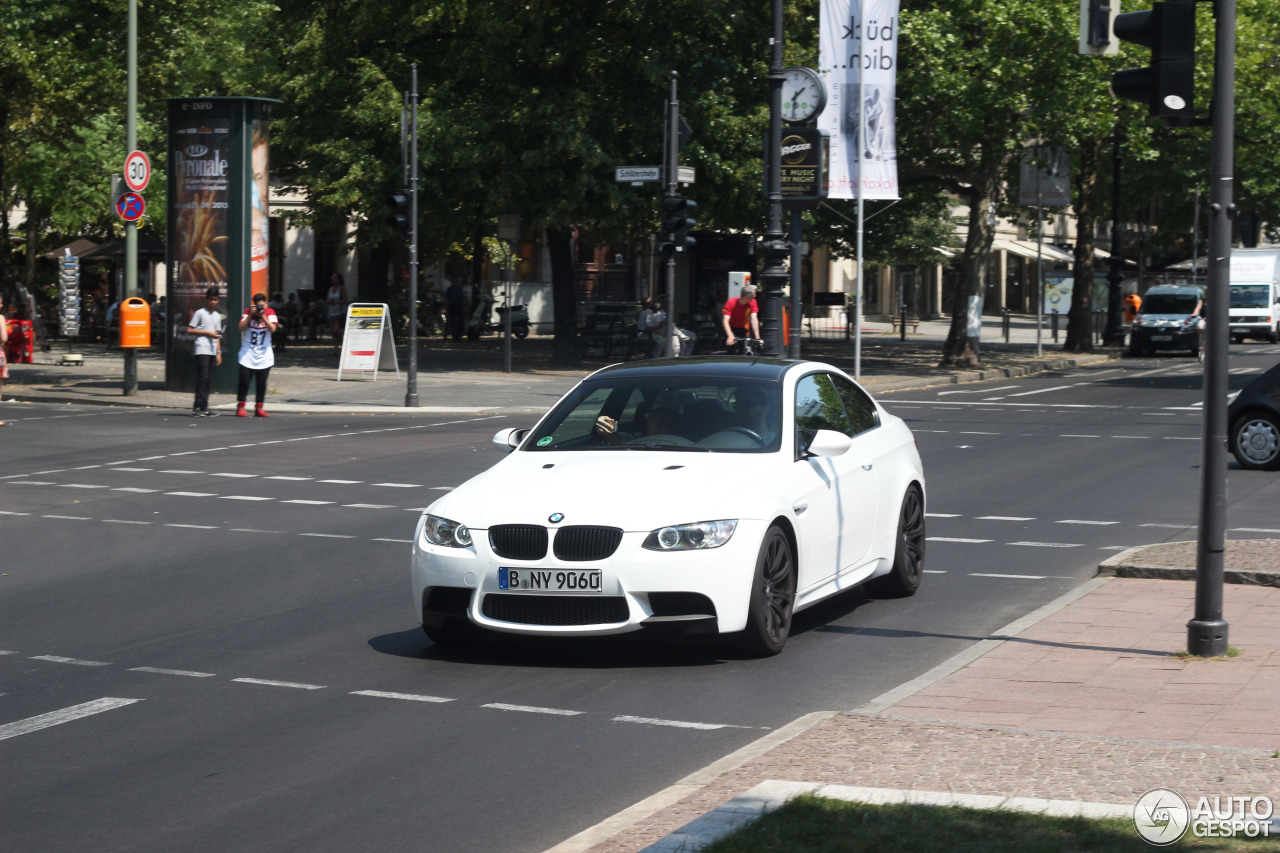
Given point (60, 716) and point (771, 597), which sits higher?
point (771, 597)

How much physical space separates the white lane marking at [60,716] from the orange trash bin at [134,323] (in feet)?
64.9

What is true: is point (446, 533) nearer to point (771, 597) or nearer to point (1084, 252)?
point (771, 597)

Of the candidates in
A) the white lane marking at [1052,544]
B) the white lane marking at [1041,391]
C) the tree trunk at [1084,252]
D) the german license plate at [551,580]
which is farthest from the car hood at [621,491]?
the tree trunk at [1084,252]

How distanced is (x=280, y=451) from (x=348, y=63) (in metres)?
19.2

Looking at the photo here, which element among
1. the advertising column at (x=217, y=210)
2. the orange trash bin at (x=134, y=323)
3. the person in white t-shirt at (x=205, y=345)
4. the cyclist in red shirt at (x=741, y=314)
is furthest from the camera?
the cyclist in red shirt at (x=741, y=314)

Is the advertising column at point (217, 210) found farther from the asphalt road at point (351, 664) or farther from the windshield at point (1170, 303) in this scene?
the windshield at point (1170, 303)

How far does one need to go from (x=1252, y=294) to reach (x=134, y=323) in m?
42.3

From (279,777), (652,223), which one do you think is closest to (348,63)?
(652,223)

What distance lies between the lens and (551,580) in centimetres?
765

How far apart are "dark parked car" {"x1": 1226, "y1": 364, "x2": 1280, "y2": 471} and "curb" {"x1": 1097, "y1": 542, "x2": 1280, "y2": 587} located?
24.8 feet

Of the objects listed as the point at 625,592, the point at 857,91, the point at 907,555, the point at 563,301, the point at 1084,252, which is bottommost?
the point at 907,555

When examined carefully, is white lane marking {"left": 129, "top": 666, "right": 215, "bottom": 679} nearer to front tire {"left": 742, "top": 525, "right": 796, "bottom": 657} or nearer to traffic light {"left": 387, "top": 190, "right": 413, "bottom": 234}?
front tire {"left": 742, "top": 525, "right": 796, "bottom": 657}

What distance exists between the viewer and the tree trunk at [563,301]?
37031mm

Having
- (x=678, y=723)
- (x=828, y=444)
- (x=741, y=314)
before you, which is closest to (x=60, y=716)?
(x=678, y=723)
